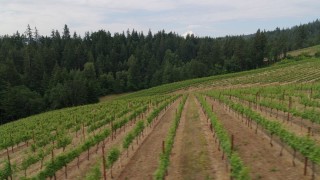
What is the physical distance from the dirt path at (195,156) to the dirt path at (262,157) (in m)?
1.52

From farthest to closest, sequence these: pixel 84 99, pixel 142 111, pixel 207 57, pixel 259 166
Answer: pixel 207 57 → pixel 84 99 → pixel 142 111 → pixel 259 166

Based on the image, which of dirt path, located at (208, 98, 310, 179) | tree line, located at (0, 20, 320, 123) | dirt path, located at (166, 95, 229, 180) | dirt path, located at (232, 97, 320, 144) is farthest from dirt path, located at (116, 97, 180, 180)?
tree line, located at (0, 20, 320, 123)

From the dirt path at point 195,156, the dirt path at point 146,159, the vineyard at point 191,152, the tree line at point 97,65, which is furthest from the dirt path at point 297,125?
the tree line at point 97,65

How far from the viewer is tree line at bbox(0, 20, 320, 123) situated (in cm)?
8888

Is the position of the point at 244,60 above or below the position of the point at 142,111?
above

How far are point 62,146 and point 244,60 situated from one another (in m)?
105

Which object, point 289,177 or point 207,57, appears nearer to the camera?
point 289,177

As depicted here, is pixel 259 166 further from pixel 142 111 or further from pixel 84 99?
pixel 84 99

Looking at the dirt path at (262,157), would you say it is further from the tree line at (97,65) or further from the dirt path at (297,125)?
the tree line at (97,65)

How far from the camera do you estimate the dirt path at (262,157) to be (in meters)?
17.2

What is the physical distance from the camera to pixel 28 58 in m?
110

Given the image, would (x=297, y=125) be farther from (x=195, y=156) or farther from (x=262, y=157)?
(x=195, y=156)

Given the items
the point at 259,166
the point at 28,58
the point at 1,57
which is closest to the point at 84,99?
the point at 28,58

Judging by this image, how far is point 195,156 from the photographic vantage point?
21.3 m
